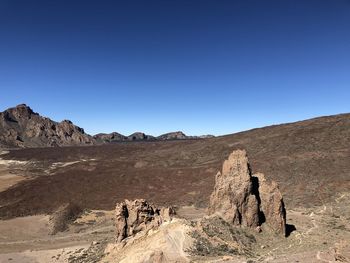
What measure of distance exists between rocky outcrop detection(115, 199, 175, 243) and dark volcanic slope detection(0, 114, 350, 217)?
28.7m

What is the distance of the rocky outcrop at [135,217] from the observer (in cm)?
3266

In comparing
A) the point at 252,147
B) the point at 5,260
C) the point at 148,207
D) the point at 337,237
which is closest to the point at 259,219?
the point at 337,237

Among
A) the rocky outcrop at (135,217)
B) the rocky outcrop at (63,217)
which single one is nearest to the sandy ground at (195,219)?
the rocky outcrop at (63,217)

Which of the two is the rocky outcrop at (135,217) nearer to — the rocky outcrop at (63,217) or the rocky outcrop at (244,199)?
the rocky outcrop at (244,199)

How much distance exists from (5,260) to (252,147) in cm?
7266

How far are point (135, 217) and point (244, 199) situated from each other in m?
10.2

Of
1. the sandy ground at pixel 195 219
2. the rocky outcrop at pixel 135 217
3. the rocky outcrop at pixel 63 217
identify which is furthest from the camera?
the rocky outcrop at pixel 63 217

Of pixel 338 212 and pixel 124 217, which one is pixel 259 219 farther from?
pixel 338 212

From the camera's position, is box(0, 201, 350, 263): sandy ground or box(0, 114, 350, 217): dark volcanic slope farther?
box(0, 114, 350, 217): dark volcanic slope

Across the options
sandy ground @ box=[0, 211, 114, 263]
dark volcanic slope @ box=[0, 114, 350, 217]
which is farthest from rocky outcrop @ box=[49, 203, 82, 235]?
dark volcanic slope @ box=[0, 114, 350, 217]

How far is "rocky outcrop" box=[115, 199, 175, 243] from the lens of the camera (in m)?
32.7

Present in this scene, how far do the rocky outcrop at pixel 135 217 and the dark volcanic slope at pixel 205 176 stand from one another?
2868 centimetres

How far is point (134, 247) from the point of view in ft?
97.2

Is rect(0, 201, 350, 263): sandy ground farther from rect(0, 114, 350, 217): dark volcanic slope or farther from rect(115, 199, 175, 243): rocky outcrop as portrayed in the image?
rect(0, 114, 350, 217): dark volcanic slope
